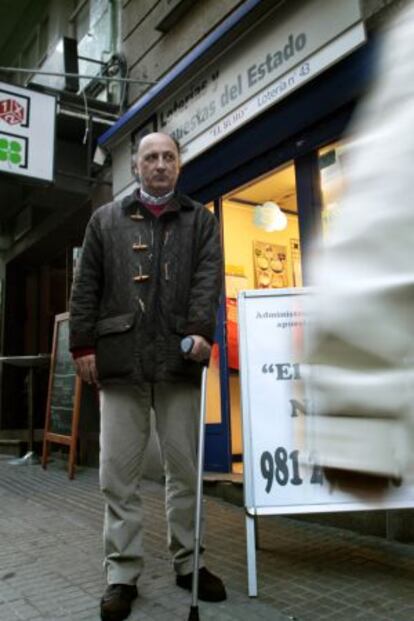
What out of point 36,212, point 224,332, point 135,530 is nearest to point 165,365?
point 135,530

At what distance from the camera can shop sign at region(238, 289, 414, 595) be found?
3.04m

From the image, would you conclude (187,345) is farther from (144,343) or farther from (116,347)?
(116,347)

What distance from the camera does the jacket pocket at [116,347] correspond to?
9.16 feet

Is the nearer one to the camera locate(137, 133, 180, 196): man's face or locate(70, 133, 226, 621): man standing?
locate(70, 133, 226, 621): man standing

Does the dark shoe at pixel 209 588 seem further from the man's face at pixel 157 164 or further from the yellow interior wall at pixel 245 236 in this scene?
the yellow interior wall at pixel 245 236

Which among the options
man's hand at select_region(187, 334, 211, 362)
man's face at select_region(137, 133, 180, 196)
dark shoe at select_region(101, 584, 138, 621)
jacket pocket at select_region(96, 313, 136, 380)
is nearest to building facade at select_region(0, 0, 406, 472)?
man's face at select_region(137, 133, 180, 196)

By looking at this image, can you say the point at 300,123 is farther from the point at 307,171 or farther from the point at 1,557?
the point at 1,557

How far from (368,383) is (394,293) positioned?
0.14 meters

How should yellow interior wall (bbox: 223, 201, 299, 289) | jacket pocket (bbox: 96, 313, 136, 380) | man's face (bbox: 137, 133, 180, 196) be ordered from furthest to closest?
1. yellow interior wall (bbox: 223, 201, 299, 289)
2. man's face (bbox: 137, 133, 180, 196)
3. jacket pocket (bbox: 96, 313, 136, 380)

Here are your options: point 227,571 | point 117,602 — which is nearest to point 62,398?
point 227,571

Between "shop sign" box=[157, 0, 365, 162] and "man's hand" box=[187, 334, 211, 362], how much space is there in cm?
252

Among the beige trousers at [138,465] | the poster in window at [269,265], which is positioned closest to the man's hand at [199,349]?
the beige trousers at [138,465]

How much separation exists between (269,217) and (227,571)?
385 centimetres

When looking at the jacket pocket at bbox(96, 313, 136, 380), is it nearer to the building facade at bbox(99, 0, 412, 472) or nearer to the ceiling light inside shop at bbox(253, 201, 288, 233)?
the building facade at bbox(99, 0, 412, 472)
